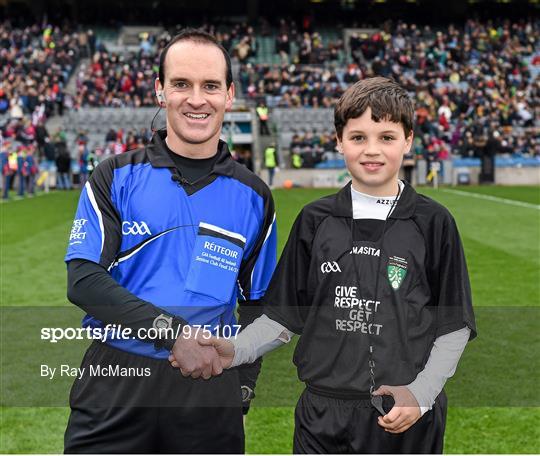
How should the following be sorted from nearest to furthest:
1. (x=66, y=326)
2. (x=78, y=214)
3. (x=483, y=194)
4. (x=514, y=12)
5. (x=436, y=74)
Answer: (x=78, y=214) → (x=66, y=326) → (x=483, y=194) → (x=436, y=74) → (x=514, y=12)

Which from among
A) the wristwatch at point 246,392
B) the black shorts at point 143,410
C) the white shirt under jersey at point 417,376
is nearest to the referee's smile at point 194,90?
the white shirt under jersey at point 417,376

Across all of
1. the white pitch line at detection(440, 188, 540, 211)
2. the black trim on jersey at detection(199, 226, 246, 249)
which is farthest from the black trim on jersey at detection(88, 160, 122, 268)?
the white pitch line at detection(440, 188, 540, 211)

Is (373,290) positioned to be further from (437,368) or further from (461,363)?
(461,363)

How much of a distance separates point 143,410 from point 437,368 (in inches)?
39.0

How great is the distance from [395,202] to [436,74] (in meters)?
38.4

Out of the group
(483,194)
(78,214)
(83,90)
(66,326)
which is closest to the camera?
(78,214)

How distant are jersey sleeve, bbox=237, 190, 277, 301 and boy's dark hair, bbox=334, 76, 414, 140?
1.48ft

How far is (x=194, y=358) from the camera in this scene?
2342 millimetres

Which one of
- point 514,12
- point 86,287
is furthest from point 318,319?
point 514,12

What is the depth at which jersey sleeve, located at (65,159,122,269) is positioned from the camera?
8.36 ft

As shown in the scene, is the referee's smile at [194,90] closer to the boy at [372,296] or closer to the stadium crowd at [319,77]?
the boy at [372,296]

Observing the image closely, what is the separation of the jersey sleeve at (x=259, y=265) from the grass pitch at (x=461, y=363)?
0.30 m

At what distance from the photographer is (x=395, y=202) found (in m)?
2.58

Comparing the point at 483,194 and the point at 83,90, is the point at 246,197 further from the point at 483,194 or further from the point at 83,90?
the point at 83,90
